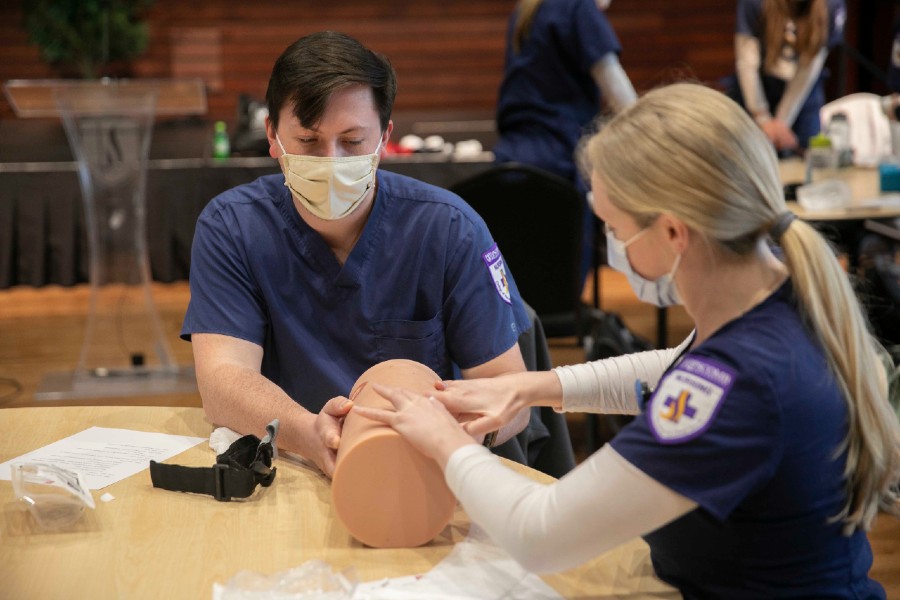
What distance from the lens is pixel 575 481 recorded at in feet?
3.57

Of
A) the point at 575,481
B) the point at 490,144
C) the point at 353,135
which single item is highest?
the point at 353,135

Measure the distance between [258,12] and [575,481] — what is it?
738 centimetres

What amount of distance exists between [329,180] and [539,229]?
1383mm

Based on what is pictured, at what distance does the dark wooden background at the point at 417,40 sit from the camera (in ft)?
25.6

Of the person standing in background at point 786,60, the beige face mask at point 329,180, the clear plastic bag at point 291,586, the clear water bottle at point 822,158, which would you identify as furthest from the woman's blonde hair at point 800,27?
the clear plastic bag at point 291,586

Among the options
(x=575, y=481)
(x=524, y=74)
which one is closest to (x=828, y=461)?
(x=575, y=481)

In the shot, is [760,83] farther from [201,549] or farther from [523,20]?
[201,549]

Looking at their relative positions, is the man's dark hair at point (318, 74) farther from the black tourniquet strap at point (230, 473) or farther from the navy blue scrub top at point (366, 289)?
the black tourniquet strap at point (230, 473)

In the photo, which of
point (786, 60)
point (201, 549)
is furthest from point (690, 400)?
point (786, 60)

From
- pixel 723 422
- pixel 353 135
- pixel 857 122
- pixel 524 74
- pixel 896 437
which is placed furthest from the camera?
pixel 857 122

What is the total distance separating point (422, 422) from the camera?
123 centimetres

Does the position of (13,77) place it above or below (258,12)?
below

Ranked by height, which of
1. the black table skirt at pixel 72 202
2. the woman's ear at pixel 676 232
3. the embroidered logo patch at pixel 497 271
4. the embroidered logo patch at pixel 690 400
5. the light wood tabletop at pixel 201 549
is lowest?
the black table skirt at pixel 72 202

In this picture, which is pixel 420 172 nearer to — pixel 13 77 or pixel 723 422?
pixel 723 422
